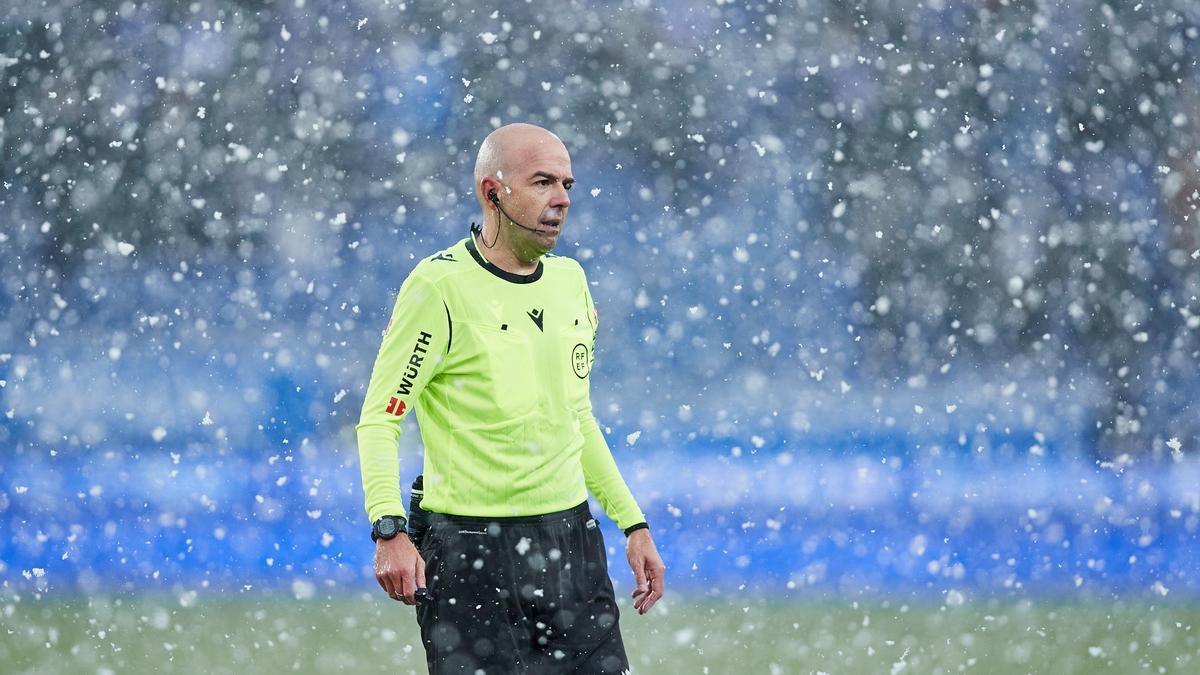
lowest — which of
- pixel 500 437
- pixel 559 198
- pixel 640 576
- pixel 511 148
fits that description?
pixel 640 576

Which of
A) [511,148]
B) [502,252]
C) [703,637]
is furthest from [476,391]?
[703,637]

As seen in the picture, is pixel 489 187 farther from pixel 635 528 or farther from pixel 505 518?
pixel 635 528

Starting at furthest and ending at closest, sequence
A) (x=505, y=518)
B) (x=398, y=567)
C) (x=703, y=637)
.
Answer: (x=703, y=637) → (x=505, y=518) → (x=398, y=567)

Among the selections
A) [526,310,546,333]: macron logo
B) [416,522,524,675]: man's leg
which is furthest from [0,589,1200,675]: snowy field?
[526,310,546,333]: macron logo

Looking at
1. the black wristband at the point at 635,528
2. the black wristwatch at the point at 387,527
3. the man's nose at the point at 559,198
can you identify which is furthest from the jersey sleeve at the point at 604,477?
the black wristwatch at the point at 387,527

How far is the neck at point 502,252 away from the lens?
11.1 feet

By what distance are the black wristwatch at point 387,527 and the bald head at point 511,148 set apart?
0.81 meters

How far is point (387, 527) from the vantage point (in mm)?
3059

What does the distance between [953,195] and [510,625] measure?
532 cm

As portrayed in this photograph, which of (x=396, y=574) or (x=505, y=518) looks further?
(x=505, y=518)

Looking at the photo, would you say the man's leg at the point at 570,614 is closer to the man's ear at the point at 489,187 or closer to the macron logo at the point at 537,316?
the macron logo at the point at 537,316

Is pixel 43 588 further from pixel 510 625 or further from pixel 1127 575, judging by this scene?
pixel 1127 575

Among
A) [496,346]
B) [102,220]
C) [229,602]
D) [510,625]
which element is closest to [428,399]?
[496,346]

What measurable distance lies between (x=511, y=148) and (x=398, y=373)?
1.99 feet
